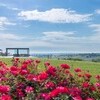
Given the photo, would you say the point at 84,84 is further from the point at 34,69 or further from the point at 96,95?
the point at 34,69

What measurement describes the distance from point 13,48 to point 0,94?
141 ft

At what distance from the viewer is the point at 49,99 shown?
6730 mm

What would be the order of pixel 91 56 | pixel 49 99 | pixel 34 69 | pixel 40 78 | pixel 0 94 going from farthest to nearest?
pixel 91 56
pixel 34 69
pixel 40 78
pixel 0 94
pixel 49 99

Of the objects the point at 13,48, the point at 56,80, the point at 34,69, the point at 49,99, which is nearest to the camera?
the point at 49,99

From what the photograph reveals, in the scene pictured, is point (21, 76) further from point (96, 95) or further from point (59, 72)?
point (96, 95)

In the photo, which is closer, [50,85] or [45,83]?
[50,85]

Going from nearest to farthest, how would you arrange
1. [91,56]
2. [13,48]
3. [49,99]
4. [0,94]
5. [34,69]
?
[49,99]
[0,94]
[34,69]
[91,56]
[13,48]

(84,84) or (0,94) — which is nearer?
(0,94)

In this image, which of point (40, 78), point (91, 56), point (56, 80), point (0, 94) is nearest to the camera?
point (0, 94)

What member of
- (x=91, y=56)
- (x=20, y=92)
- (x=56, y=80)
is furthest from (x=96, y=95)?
(x=91, y=56)

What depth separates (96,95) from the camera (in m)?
8.52

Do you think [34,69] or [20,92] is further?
[34,69]

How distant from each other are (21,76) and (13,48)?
4122 centimetres

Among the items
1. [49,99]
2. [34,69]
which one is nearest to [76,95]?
[49,99]
